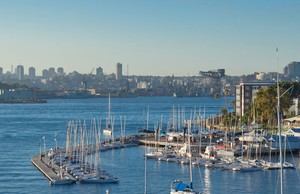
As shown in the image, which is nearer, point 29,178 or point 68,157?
point 29,178

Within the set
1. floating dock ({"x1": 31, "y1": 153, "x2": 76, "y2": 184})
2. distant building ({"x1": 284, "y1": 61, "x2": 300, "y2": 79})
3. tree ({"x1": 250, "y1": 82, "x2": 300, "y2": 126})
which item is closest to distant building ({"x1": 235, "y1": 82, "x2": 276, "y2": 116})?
tree ({"x1": 250, "y1": 82, "x2": 300, "y2": 126})

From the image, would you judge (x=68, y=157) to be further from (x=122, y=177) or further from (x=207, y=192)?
(x=207, y=192)

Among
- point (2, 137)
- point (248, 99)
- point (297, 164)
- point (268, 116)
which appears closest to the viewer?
point (297, 164)

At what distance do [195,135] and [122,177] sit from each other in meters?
15.6

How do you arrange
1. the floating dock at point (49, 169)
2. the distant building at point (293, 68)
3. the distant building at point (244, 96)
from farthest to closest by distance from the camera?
the distant building at point (293, 68), the distant building at point (244, 96), the floating dock at point (49, 169)

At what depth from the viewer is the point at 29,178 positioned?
29.9 meters

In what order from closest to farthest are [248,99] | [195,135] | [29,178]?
[29,178]
[195,135]
[248,99]

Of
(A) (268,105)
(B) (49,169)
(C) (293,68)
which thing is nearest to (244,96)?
(A) (268,105)

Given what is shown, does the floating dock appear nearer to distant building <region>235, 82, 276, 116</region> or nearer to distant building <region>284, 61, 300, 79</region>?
distant building <region>235, 82, 276, 116</region>

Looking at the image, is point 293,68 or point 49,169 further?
point 293,68

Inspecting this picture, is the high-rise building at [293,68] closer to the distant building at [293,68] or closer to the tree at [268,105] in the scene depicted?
the distant building at [293,68]

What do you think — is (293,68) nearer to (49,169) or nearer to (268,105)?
(268,105)

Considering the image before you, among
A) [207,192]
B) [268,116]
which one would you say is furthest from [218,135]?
[207,192]

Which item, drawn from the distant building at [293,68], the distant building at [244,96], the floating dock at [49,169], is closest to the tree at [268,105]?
the distant building at [244,96]
